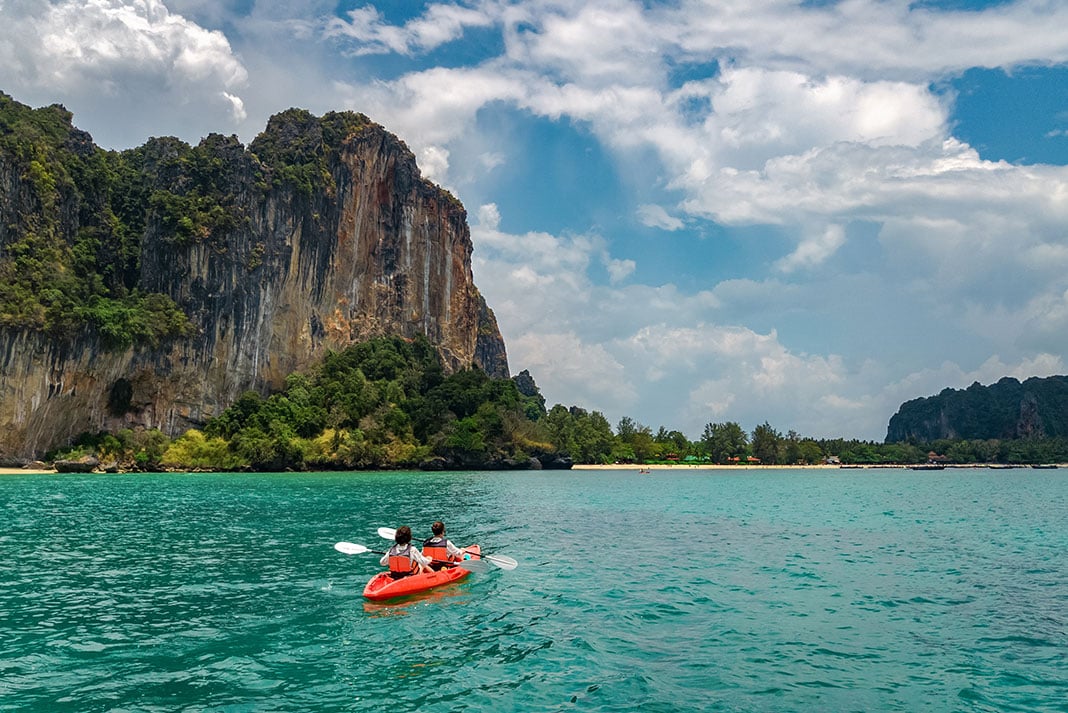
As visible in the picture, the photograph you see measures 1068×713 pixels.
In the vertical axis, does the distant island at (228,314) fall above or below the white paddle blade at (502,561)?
above

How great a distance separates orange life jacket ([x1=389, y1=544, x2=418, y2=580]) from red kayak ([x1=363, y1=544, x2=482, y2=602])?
14 cm

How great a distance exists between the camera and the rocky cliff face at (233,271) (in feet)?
287

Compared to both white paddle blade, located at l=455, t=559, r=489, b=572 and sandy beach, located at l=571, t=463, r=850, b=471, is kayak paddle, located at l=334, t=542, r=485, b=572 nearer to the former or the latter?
white paddle blade, located at l=455, t=559, r=489, b=572

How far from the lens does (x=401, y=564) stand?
56.7 ft

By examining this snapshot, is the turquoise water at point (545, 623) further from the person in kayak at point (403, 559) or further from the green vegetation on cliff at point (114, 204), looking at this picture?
the green vegetation on cliff at point (114, 204)

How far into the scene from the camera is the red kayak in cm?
1623

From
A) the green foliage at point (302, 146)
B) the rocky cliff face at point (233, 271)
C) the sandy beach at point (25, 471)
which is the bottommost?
the sandy beach at point (25, 471)

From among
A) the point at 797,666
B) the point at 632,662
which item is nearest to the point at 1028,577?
the point at 797,666

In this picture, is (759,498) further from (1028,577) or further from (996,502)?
(1028,577)

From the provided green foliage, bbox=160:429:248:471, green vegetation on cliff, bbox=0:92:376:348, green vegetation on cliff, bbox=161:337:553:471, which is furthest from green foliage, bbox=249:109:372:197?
green foliage, bbox=160:429:248:471

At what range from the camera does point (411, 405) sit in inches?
4227

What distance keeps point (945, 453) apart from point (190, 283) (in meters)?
186

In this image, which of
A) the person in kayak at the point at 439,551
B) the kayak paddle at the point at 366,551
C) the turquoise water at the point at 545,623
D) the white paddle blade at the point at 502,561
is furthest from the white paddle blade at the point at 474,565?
the person in kayak at the point at 439,551

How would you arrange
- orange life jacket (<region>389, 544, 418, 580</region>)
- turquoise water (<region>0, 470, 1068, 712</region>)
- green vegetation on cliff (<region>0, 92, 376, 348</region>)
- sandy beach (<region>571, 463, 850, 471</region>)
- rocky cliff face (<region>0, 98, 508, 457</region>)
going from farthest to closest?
sandy beach (<region>571, 463, 850, 471</region>) < rocky cliff face (<region>0, 98, 508, 457</region>) < green vegetation on cliff (<region>0, 92, 376, 348</region>) < orange life jacket (<region>389, 544, 418, 580</region>) < turquoise water (<region>0, 470, 1068, 712</region>)
